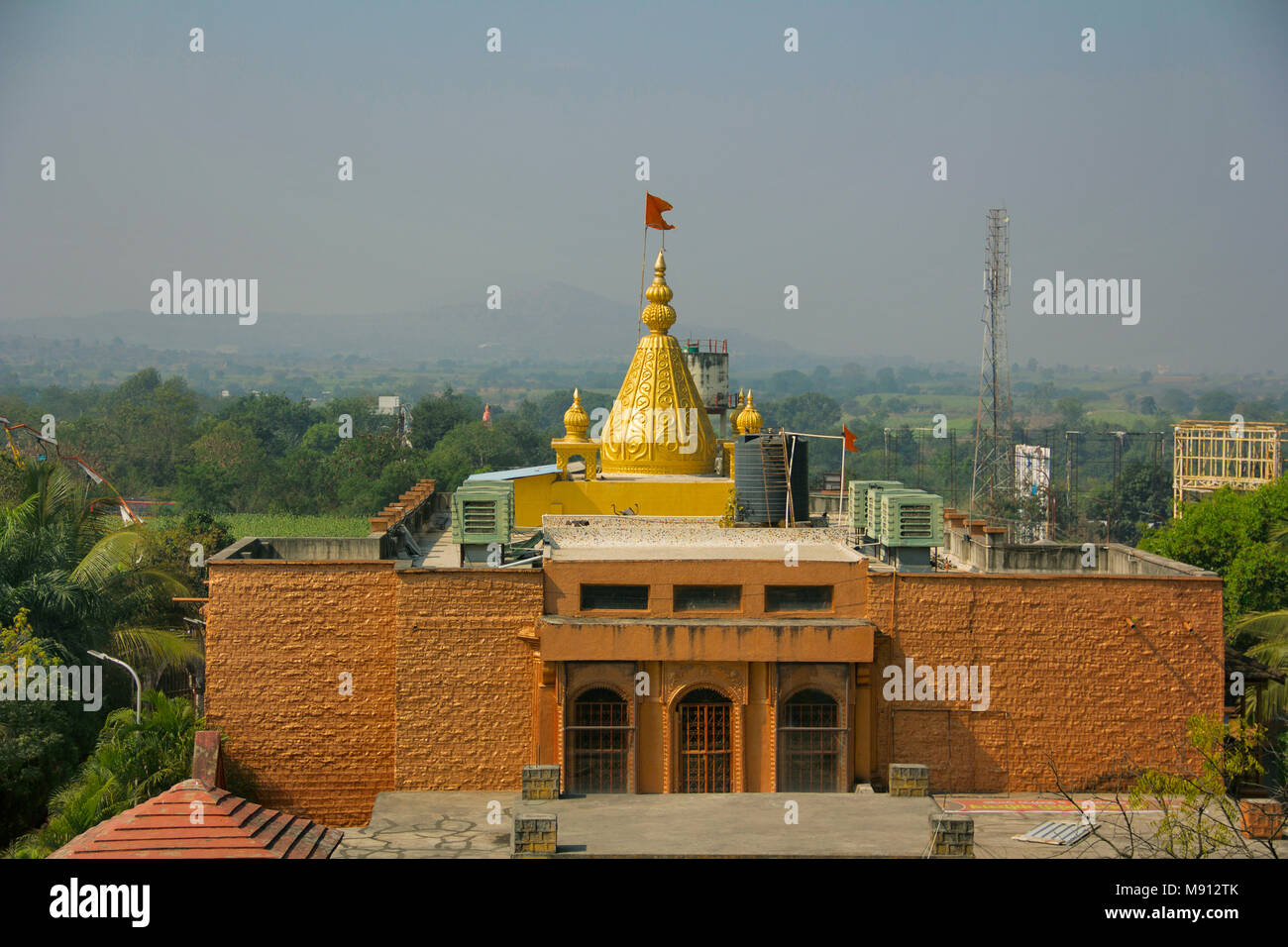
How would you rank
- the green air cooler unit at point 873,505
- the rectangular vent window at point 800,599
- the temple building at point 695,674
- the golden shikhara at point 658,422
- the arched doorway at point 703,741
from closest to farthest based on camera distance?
the temple building at point 695,674 → the arched doorway at point 703,741 → the rectangular vent window at point 800,599 → the green air cooler unit at point 873,505 → the golden shikhara at point 658,422

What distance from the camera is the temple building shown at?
74.1 feet

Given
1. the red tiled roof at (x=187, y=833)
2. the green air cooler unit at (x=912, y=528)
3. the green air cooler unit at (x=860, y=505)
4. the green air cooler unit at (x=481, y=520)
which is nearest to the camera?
the red tiled roof at (x=187, y=833)

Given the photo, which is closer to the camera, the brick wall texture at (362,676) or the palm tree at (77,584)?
the brick wall texture at (362,676)

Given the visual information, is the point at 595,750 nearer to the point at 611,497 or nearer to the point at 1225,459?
the point at 611,497

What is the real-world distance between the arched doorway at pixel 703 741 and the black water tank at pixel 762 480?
5.97 metres

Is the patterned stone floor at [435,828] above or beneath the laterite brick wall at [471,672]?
beneath

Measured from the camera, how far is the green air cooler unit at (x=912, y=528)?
2508cm

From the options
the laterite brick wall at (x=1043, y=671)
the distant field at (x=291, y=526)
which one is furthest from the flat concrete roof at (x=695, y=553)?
the distant field at (x=291, y=526)

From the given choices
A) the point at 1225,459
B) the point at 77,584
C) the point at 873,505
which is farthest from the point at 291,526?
the point at 873,505

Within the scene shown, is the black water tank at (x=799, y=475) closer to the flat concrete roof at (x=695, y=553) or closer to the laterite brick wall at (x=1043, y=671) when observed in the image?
the flat concrete roof at (x=695, y=553)
